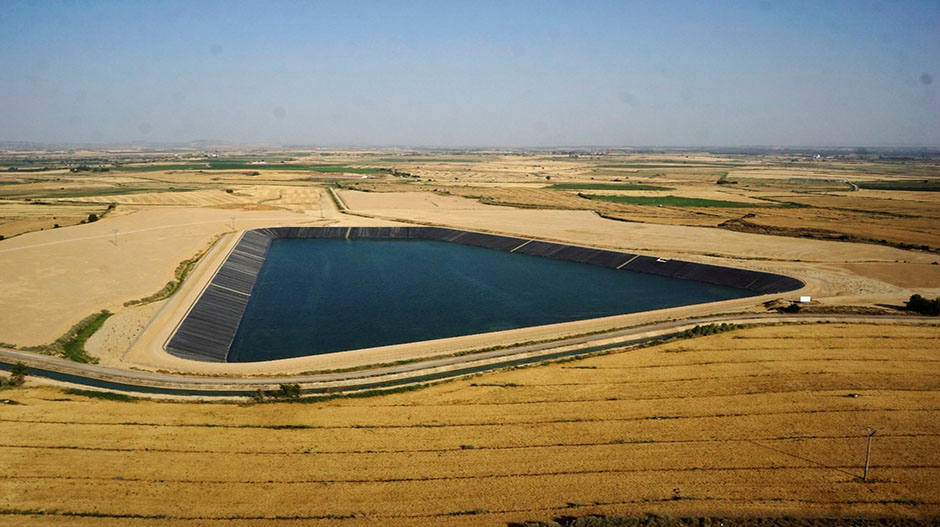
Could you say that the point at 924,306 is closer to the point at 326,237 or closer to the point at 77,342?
the point at 77,342

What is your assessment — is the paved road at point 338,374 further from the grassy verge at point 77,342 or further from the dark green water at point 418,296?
the dark green water at point 418,296

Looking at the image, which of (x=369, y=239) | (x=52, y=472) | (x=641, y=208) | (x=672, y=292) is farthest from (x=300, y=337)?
(x=641, y=208)

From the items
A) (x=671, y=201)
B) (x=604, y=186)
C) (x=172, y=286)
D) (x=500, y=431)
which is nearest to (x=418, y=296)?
(x=172, y=286)

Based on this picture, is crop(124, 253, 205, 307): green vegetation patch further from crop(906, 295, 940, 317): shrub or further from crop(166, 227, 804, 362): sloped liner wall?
crop(906, 295, 940, 317): shrub

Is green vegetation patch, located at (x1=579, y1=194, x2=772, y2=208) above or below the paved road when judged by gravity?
above

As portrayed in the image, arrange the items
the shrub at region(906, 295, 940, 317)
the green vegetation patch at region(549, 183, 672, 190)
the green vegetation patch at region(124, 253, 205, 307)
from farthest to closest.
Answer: the green vegetation patch at region(549, 183, 672, 190)
the green vegetation patch at region(124, 253, 205, 307)
the shrub at region(906, 295, 940, 317)

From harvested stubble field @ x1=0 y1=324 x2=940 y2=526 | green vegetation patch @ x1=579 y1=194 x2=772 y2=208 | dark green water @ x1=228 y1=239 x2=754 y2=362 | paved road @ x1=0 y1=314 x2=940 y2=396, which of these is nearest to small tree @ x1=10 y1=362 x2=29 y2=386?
harvested stubble field @ x1=0 y1=324 x2=940 y2=526
